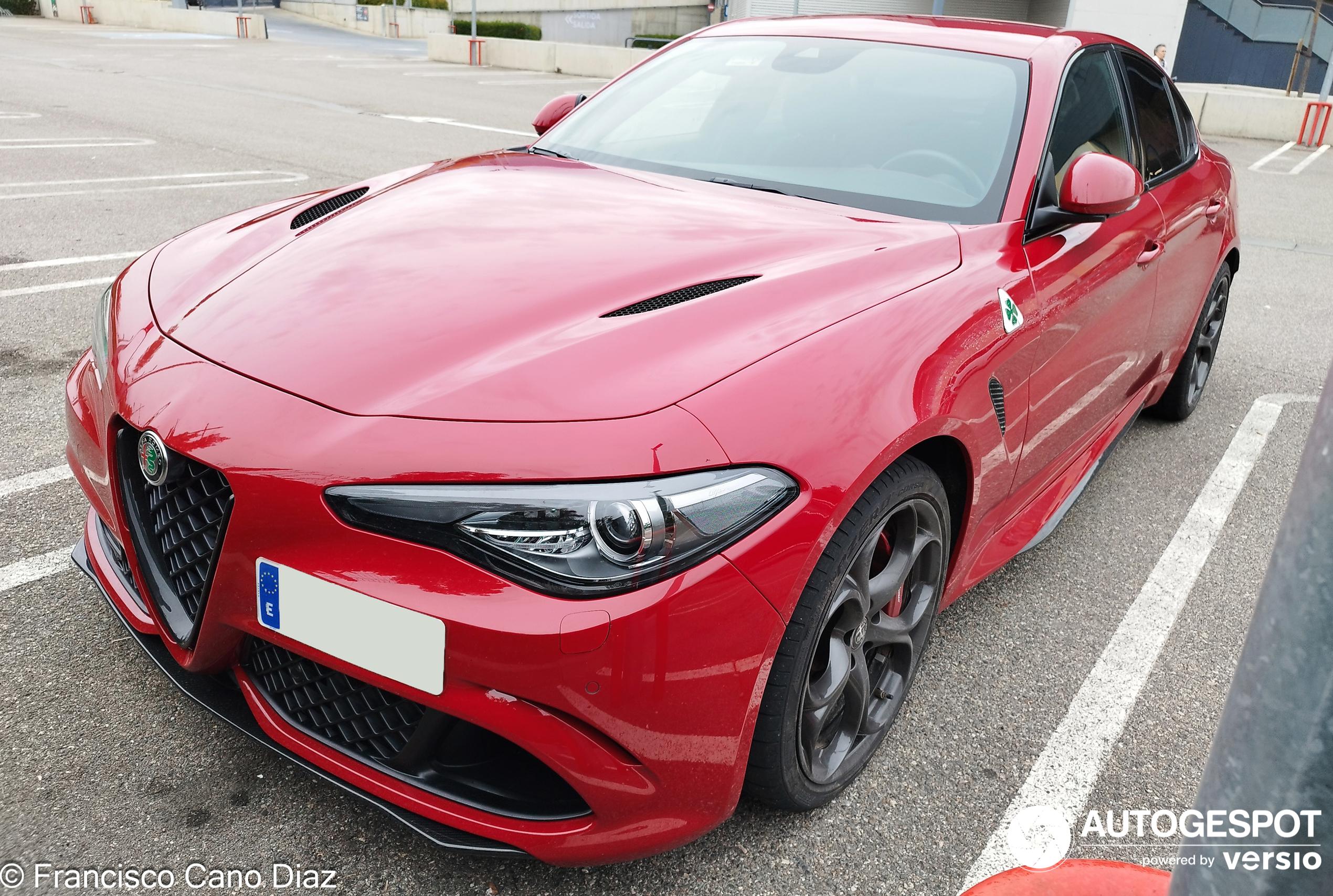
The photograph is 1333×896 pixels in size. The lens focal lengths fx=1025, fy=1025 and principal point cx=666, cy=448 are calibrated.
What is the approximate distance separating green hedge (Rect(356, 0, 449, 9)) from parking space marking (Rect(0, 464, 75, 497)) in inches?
1643

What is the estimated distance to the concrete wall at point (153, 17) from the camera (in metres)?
31.3

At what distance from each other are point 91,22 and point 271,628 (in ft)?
130

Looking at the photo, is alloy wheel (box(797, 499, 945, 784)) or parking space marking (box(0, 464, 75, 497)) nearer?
alloy wheel (box(797, 499, 945, 784))

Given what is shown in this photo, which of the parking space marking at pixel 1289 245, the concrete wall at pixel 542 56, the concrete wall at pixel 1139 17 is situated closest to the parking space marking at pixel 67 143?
the parking space marking at pixel 1289 245

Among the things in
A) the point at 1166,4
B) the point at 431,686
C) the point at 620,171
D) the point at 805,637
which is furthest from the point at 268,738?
the point at 1166,4

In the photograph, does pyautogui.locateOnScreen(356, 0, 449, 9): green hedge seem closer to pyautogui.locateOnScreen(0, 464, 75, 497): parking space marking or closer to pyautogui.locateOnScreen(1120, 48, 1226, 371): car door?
pyautogui.locateOnScreen(1120, 48, 1226, 371): car door

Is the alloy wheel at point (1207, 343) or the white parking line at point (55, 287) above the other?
the alloy wheel at point (1207, 343)

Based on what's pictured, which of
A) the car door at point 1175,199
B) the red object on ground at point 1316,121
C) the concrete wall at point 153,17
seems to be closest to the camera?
the car door at point 1175,199

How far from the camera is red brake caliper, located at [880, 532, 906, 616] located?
82.4 inches

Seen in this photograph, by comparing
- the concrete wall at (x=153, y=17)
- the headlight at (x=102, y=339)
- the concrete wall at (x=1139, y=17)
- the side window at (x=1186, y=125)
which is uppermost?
the concrete wall at (x=1139, y=17)

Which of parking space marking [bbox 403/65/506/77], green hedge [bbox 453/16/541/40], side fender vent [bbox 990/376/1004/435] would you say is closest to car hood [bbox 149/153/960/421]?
side fender vent [bbox 990/376/1004/435]

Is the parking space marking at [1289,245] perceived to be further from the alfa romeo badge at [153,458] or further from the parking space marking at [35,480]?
the alfa romeo badge at [153,458]

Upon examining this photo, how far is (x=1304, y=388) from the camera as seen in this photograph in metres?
4.85

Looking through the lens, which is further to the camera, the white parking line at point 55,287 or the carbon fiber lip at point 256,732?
the white parking line at point 55,287
